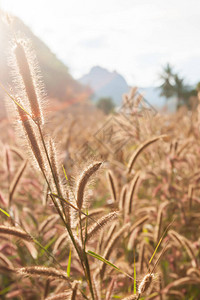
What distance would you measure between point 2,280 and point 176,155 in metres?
2.06

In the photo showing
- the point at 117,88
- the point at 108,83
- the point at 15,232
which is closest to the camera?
the point at 15,232

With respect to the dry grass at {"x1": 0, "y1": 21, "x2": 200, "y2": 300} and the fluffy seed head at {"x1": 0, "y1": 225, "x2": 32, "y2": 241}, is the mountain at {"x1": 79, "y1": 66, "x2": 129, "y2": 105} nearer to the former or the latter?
the dry grass at {"x1": 0, "y1": 21, "x2": 200, "y2": 300}

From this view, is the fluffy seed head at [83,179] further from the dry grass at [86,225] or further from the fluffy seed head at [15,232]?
the fluffy seed head at [15,232]

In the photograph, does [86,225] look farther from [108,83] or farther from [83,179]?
[108,83]

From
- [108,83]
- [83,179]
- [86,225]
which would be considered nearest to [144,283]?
[86,225]

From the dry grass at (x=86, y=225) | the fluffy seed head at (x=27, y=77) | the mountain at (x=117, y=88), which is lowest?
the dry grass at (x=86, y=225)

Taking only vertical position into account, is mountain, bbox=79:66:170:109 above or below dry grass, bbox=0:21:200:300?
above

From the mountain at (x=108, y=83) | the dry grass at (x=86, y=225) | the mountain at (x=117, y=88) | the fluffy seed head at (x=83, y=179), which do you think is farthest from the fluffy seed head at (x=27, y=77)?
the mountain at (x=108, y=83)

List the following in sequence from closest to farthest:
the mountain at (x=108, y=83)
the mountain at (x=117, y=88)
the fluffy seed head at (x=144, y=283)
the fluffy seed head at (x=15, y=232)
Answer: the fluffy seed head at (x=144, y=283) < the fluffy seed head at (x=15, y=232) < the mountain at (x=117, y=88) < the mountain at (x=108, y=83)

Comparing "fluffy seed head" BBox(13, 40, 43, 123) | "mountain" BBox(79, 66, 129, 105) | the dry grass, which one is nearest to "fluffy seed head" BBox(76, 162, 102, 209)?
the dry grass

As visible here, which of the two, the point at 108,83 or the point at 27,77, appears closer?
the point at 27,77

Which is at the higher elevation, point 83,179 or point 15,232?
point 83,179

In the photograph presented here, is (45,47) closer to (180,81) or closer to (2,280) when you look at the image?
(180,81)

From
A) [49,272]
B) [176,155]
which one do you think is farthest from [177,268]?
[49,272]
